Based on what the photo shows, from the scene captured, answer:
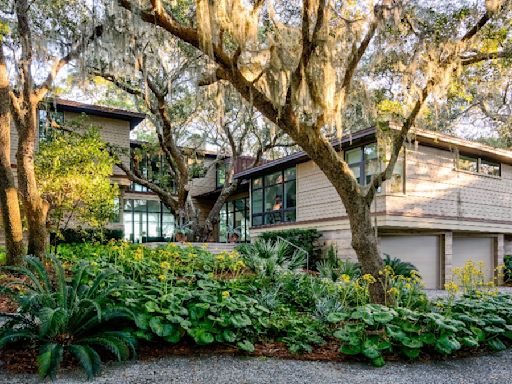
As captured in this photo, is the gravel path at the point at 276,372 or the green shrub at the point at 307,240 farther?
the green shrub at the point at 307,240

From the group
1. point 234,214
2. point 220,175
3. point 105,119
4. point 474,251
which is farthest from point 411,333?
point 220,175

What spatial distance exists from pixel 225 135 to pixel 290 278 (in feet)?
44.5

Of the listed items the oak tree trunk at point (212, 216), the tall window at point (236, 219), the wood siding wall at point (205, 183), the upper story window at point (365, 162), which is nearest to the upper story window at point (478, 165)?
the upper story window at point (365, 162)

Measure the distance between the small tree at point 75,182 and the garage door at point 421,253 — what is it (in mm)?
8645

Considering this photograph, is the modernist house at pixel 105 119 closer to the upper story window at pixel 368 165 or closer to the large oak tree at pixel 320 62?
the upper story window at pixel 368 165

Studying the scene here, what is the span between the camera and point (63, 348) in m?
3.91

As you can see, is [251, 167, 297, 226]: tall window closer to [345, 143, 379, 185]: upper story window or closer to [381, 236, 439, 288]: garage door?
[345, 143, 379, 185]: upper story window

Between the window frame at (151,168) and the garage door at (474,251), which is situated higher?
the window frame at (151,168)

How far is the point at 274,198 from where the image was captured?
1758cm

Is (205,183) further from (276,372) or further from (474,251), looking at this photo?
(276,372)

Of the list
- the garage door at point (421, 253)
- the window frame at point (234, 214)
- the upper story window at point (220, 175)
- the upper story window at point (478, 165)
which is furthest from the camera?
the upper story window at point (220, 175)

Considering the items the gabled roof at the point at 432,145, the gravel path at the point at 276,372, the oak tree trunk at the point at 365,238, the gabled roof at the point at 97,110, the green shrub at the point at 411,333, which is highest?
the gabled roof at the point at 97,110

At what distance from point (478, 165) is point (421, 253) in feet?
12.6

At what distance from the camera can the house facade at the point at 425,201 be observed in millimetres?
12828
